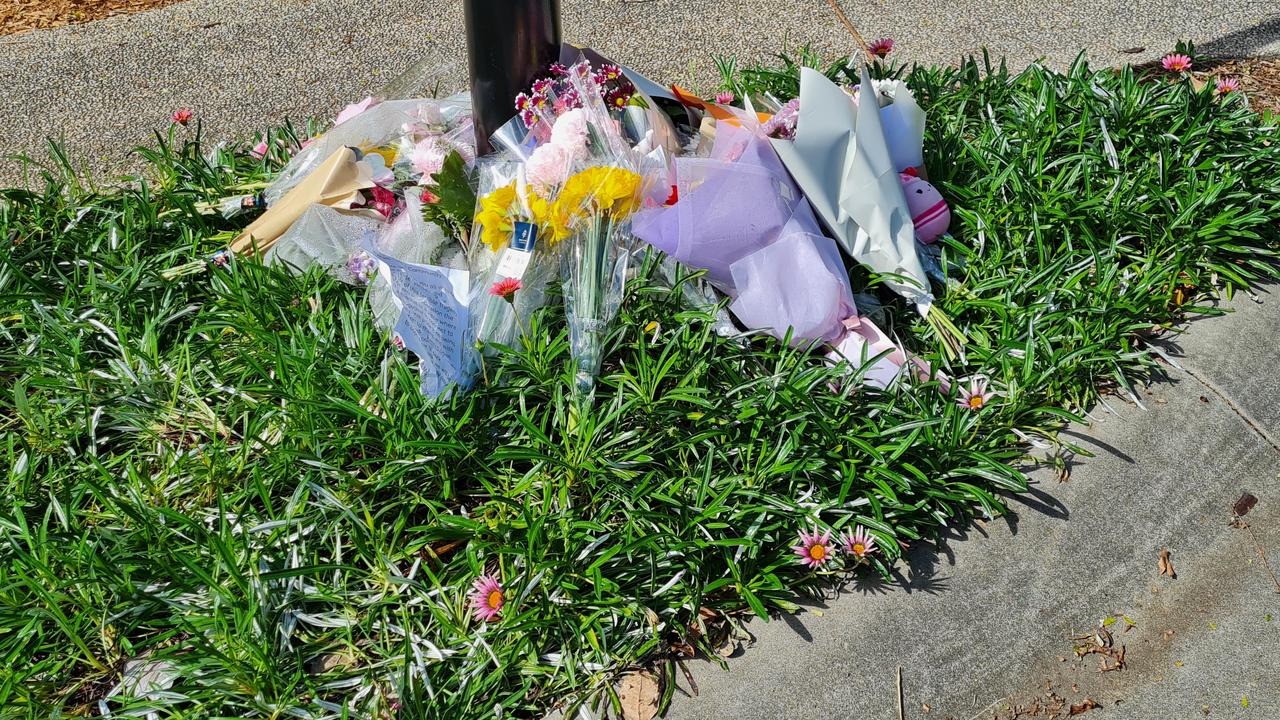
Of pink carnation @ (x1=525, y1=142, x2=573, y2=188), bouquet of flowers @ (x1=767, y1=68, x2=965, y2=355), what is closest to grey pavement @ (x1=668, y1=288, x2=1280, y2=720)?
bouquet of flowers @ (x1=767, y1=68, x2=965, y2=355)

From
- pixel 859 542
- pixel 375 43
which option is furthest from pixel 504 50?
pixel 375 43

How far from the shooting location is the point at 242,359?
261 cm

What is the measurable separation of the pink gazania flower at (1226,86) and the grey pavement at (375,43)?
27 cm

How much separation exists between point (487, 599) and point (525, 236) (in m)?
0.89

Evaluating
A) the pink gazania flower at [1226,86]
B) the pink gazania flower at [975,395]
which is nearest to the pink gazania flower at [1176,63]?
the pink gazania flower at [1226,86]

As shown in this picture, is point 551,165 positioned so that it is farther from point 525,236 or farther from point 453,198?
point 453,198

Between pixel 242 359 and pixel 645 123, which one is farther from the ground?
pixel 645 123

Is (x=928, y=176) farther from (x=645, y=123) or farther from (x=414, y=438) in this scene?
(x=414, y=438)

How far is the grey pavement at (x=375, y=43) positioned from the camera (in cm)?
380

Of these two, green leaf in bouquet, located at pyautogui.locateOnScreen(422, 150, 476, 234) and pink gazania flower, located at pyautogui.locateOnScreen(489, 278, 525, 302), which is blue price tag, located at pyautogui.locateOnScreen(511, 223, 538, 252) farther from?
green leaf in bouquet, located at pyautogui.locateOnScreen(422, 150, 476, 234)

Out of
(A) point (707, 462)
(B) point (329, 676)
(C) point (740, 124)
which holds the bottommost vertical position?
(B) point (329, 676)

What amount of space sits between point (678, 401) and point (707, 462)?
22 centimetres

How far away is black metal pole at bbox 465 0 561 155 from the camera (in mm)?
2572

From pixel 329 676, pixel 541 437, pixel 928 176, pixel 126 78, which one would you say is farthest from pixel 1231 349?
pixel 126 78
